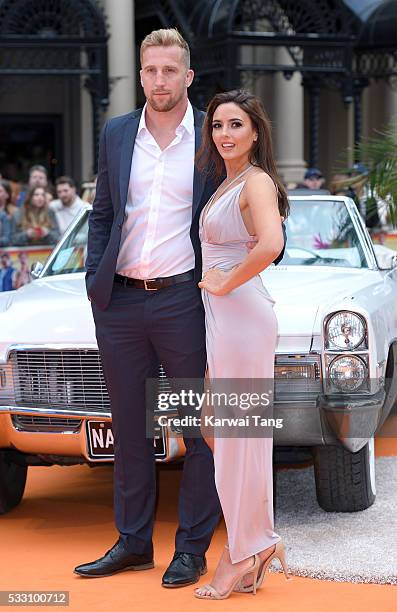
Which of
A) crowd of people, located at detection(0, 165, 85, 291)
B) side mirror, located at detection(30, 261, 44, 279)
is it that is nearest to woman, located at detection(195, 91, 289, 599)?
side mirror, located at detection(30, 261, 44, 279)

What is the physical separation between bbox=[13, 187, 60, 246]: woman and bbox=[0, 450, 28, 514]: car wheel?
5425 mm

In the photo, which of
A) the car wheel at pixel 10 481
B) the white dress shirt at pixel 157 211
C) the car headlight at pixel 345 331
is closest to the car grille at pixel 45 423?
the car wheel at pixel 10 481

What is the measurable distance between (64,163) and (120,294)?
65.6 ft

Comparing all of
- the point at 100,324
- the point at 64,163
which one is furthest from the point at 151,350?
the point at 64,163

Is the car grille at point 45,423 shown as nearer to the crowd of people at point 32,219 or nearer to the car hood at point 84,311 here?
the car hood at point 84,311

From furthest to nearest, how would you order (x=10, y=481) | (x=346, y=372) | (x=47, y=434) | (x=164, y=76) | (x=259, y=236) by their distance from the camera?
1. (x=10, y=481)
2. (x=47, y=434)
3. (x=346, y=372)
4. (x=164, y=76)
5. (x=259, y=236)

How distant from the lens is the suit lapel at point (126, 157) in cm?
489

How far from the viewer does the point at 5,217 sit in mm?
12266

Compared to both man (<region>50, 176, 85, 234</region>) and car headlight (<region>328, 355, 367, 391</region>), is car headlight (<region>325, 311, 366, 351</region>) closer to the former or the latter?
car headlight (<region>328, 355, 367, 391</region>)

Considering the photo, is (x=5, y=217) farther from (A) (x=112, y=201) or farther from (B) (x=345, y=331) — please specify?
(A) (x=112, y=201)

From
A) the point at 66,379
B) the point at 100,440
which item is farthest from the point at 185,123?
the point at 100,440

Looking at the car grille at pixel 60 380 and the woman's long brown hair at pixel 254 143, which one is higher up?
the woman's long brown hair at pixel 254 143

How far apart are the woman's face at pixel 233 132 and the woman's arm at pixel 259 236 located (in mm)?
132

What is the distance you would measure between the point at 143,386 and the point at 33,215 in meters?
7.47
